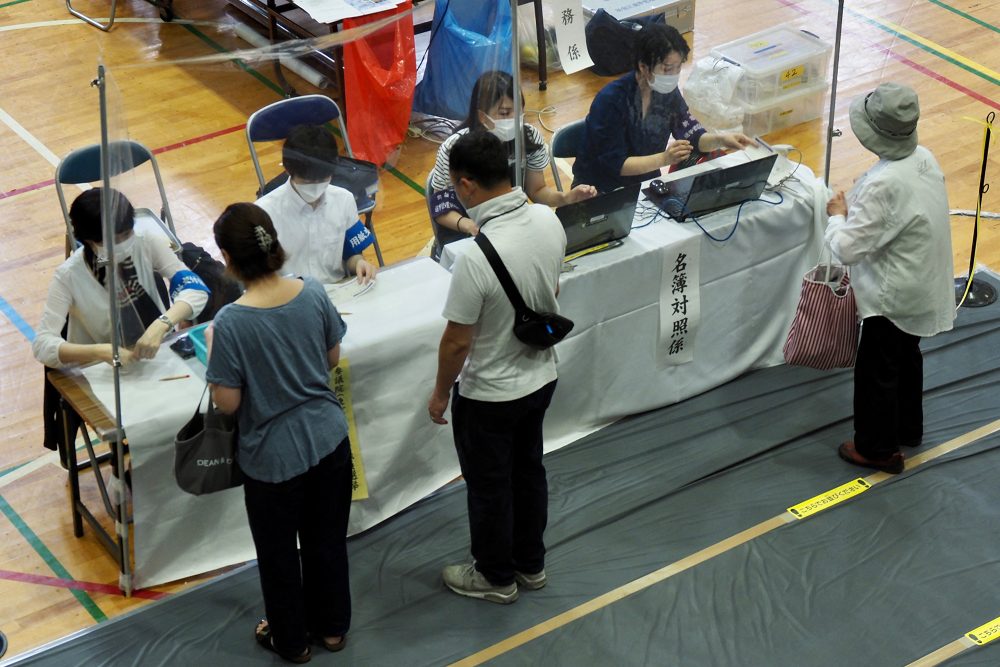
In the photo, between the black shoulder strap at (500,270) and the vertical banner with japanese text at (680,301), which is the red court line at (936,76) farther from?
the black shoulder strap at (500,270)

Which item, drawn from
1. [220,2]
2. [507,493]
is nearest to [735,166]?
[507,493]

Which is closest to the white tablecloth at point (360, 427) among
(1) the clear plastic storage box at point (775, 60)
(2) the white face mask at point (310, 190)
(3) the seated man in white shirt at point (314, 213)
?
(3) the seated man in white shirt at point (314, 213)

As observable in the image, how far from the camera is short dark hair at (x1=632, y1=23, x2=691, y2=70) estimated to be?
4016 millimetres

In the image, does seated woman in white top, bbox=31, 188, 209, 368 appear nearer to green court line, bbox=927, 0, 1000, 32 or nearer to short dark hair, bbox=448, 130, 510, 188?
short dark hair, bbox=448, 130, 510, 188

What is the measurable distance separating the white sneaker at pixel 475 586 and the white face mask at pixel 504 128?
1.44 meters

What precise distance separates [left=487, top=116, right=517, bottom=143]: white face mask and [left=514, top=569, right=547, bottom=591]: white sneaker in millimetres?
1447

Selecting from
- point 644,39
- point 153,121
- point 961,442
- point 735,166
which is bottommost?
point 961,442

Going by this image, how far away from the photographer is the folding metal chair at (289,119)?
4035 millimetres

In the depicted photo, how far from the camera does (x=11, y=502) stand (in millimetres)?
3982

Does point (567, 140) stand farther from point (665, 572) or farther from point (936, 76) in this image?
point (936, 76)

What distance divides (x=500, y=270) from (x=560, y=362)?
3.57ft

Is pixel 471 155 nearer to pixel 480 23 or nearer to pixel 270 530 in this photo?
pixel 270 530

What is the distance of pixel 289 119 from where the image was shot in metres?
4.11

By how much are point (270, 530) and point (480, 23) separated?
2.04 metres
